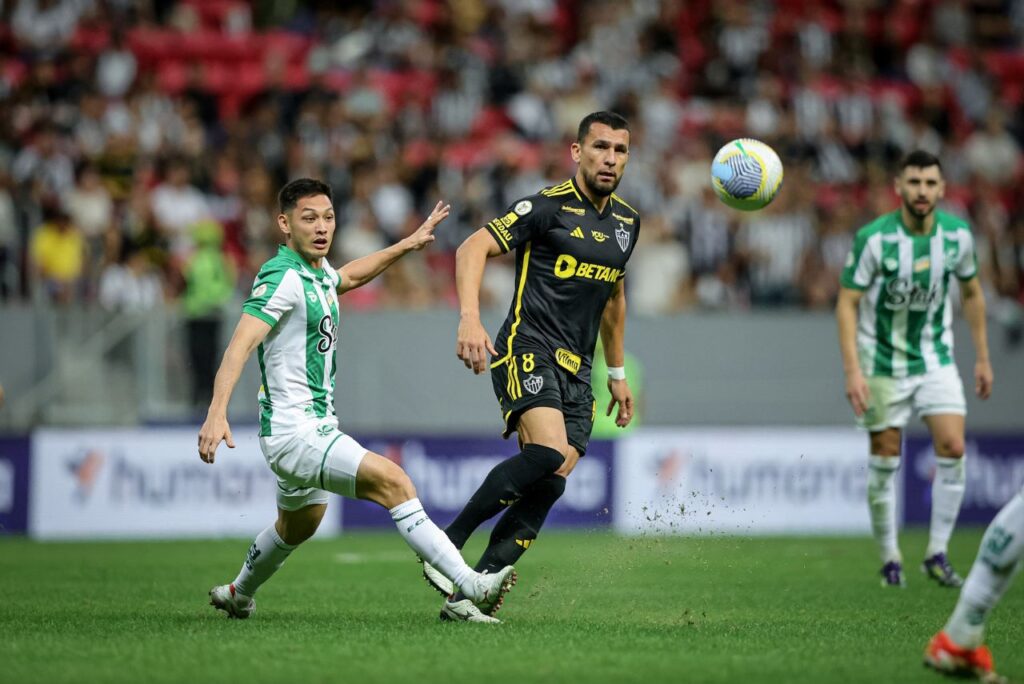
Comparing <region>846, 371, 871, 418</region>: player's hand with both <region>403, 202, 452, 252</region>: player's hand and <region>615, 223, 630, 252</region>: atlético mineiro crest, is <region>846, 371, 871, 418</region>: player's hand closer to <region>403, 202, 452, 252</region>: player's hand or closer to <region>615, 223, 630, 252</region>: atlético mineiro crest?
<region>615, 223, 630, 252</region>: atlético mineiro crest

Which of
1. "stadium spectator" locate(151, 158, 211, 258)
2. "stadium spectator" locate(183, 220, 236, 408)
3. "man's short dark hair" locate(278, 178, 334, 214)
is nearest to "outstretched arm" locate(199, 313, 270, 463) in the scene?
"man's short dark hair" locate(278, 178, 334, 214)

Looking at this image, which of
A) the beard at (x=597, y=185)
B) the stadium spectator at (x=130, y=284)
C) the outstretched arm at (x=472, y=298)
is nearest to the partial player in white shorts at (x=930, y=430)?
the beard at (x=597, y=185)

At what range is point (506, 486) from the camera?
7.45 meters

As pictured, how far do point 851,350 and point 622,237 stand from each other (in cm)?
267

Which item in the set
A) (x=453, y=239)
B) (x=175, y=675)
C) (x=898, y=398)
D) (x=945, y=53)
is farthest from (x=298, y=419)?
(x=945, y=53)

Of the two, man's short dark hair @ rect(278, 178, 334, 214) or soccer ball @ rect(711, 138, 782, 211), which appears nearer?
man's short dark hair @ rect(278, 178, 334, 214)

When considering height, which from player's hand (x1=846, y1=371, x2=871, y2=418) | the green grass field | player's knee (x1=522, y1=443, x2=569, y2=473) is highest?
player's hand (x1=846, y1=371, x2=871, y2=418)

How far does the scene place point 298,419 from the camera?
7.18 m

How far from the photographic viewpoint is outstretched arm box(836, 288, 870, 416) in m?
9.88

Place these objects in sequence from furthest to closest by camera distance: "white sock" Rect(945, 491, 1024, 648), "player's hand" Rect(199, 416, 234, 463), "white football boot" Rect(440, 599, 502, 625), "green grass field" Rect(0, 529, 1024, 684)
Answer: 1. "white football boot" Rect(440, 599, 502, 625)
2. "player's hand" Rect(199, 416, 234, 463)
3. "green grass field" Rect(0, 529, 1024, 684)
4. "white sock" Rect(945, 491, 1024, 648)

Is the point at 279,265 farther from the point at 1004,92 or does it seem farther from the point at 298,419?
the point at 1004,92

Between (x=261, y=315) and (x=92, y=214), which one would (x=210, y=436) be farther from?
(x=92, y=214)

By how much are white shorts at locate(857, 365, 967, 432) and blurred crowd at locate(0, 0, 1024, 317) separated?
22.2 ft

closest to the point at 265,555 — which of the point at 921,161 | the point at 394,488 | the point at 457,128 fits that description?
the point at 394,488
